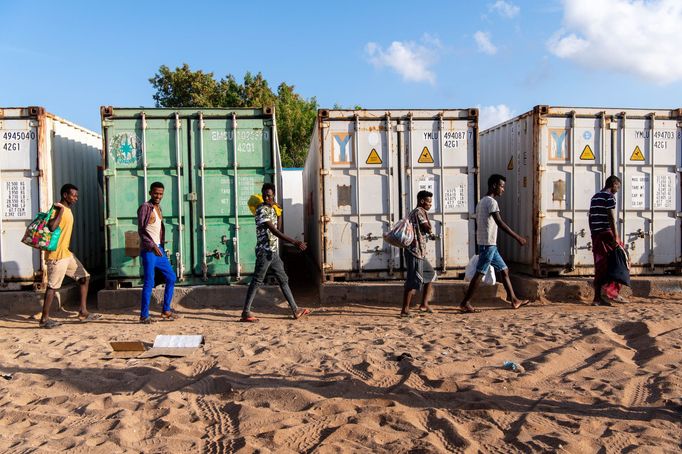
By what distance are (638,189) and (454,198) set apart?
273 cm

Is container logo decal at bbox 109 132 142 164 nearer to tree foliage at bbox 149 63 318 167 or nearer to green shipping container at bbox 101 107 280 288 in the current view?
green shipping container at bbox 101 107 280 288

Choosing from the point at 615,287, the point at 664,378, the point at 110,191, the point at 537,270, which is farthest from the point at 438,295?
the point at 110,191

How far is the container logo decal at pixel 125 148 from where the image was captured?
308 inches

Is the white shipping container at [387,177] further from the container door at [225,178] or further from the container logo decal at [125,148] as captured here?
the container logo decal at [125,148]

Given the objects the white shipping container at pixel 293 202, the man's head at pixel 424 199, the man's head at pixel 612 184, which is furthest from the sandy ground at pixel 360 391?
the white shipping container at pixel 293 202

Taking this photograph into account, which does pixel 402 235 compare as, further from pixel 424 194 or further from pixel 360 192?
pixel 360 192

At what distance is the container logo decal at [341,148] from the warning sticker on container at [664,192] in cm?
455

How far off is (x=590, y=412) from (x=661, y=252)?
568cm

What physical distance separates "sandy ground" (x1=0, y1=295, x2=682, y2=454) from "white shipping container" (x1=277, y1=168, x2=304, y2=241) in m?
8.75

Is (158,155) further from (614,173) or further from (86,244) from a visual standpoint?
(614,173)

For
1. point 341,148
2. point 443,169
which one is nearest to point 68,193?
point 341,148

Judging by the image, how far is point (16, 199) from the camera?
7723mm

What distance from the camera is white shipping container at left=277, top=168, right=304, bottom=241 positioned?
1529cm

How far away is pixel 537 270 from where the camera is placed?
27.0 feet
